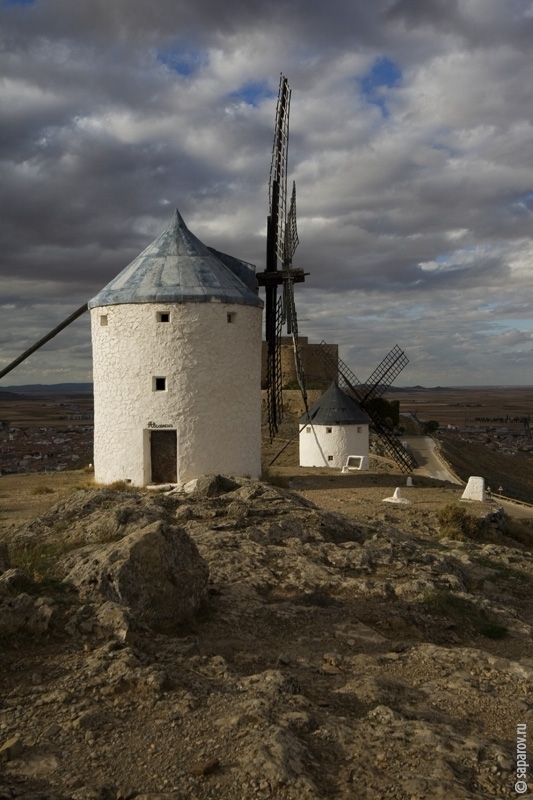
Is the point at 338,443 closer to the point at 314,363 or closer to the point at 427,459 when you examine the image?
the point at 427,459

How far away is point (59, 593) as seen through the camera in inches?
262

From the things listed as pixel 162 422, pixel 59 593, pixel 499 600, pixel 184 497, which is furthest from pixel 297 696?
pixel 162 422

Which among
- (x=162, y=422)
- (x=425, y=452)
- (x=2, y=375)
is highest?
(x=2, y=375)

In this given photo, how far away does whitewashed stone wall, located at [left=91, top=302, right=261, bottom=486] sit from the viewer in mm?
17125

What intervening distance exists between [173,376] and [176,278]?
242cm

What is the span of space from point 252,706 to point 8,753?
154cm

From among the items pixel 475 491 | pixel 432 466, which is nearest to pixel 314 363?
pixel 432 466

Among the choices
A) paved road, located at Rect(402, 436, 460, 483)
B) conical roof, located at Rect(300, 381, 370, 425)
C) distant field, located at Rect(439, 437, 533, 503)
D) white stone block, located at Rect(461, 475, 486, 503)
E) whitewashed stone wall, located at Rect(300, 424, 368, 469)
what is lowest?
distant field, located at Rect(439, 437, 533, 503)

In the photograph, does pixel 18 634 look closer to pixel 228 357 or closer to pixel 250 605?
pixel 250 605

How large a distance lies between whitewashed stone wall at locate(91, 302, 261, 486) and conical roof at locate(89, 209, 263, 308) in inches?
7.4

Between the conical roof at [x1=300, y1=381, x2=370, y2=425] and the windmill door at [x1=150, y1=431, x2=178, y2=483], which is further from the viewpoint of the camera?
the conical roof at [x1=300, y1=381, x2=370, y2=425]

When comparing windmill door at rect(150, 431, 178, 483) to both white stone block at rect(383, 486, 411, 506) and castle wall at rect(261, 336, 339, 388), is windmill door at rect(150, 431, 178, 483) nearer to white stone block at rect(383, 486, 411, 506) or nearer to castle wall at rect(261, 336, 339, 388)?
white stone block at rect(383, 486, 411, 506)

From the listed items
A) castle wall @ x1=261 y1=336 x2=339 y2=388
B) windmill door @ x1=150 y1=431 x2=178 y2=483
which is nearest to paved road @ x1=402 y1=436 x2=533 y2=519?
castle wall @ x1=261 y1=336 x2=339 y2=388

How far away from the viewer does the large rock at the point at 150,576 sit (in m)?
6.56
